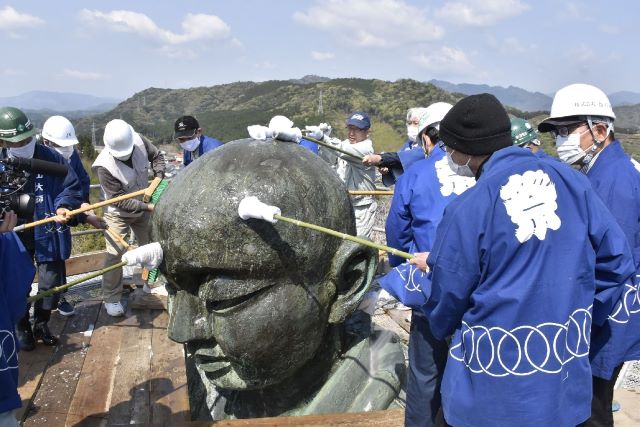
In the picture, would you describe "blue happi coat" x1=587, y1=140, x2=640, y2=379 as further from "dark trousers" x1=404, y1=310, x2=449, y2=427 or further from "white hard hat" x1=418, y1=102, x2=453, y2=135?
"white hard hat" x1=418, y1=102, x2=453, y2=135

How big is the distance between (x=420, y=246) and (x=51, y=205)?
3.31 meters

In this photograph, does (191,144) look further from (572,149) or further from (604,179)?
(604,179)

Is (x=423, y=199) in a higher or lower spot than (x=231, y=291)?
higher

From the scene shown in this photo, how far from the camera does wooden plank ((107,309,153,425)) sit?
128 inches

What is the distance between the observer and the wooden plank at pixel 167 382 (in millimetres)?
3193

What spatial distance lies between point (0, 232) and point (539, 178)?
224 cm

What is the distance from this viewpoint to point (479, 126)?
2.08 meters

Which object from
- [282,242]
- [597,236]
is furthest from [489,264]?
[282,242]

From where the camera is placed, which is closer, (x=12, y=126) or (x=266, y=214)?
(x=266, y=214)

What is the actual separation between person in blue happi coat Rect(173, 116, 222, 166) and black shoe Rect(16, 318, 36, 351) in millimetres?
2480

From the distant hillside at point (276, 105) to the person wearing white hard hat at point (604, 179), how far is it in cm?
3398

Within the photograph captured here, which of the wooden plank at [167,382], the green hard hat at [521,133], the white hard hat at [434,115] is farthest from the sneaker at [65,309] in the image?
the green hard hat at [521,133]

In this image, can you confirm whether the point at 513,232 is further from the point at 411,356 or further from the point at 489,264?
the point at 411,356

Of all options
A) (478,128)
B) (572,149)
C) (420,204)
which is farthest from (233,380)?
(572,149)
